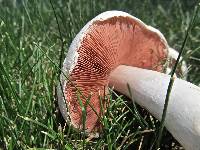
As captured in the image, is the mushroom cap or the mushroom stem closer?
the mushroom stem

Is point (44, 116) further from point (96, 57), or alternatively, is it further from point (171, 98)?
point (171, 98)

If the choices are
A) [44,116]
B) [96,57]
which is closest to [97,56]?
[96,57]

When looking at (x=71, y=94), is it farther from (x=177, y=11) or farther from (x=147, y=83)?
(x=177, y=11)

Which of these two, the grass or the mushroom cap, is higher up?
the mushroom cap

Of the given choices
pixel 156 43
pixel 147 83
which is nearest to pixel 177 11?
pixel 156 43

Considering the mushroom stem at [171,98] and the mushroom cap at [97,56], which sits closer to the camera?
the mushroom stem at [171,98]
